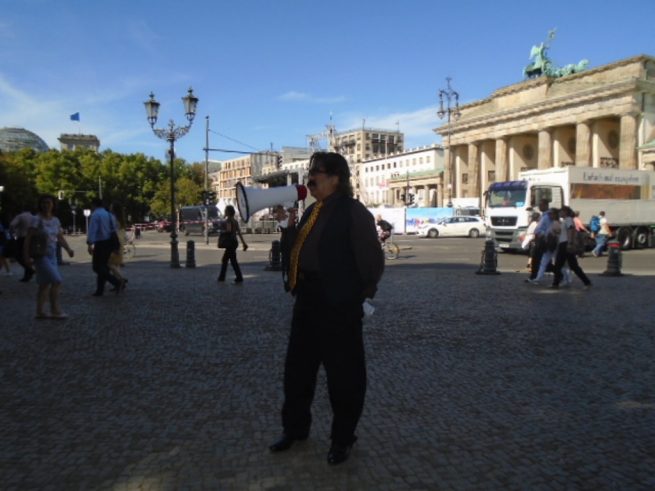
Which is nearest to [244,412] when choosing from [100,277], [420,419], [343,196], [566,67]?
[420,419]

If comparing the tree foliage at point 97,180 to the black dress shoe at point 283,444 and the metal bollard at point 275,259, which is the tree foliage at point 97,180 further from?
the black dress shoe at point 283,444

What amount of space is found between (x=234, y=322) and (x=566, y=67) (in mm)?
75659

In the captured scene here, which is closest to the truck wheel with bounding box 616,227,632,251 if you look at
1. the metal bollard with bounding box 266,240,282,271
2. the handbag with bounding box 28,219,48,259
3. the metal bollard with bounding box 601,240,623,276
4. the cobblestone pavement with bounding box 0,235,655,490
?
the metal bollard with bounding box 601,240,623,276

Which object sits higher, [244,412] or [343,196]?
[343,196]

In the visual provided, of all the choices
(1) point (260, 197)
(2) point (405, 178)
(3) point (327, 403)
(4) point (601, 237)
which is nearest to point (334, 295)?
(3) point (327, 403)

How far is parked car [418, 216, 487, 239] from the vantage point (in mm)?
42469

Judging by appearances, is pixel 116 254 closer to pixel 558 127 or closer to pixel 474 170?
pixel 558 127

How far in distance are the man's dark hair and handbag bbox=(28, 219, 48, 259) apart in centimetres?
564

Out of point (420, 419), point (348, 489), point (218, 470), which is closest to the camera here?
point (348, 489)

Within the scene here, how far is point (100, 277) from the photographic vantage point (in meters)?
11.1

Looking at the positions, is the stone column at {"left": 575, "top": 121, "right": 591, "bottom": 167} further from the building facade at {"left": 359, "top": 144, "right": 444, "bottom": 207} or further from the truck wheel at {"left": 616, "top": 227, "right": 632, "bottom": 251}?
the truck wheel at {"left": 616, "top": 227, "right": 632, "bottom": 251}

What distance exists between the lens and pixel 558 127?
6856 cm

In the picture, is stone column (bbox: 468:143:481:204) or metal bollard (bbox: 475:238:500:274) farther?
stone column (bbox: 468:143:481:204)

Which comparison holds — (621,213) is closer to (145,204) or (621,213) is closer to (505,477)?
(505,477)
